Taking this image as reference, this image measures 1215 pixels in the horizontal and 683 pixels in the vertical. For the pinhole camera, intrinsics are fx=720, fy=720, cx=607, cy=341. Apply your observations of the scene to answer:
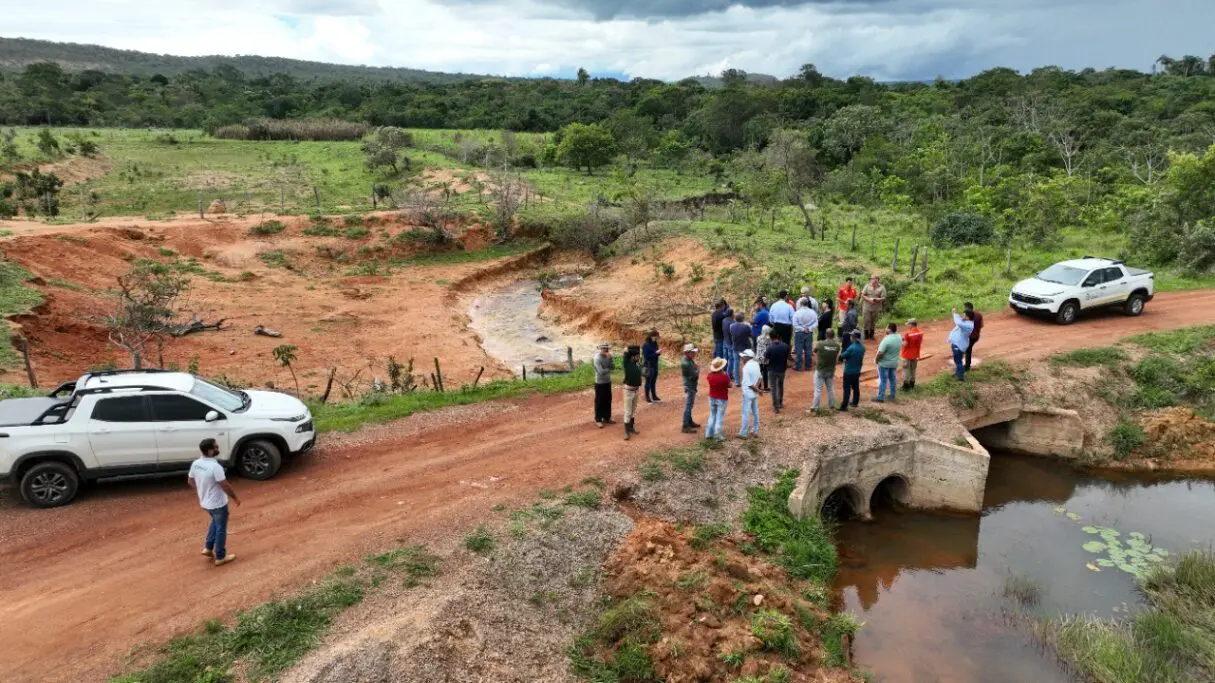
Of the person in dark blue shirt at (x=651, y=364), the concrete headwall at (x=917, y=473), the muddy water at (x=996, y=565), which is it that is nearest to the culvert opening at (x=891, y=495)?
the concrete headwall at (x=917, y=473)

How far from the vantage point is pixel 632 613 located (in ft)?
31.1

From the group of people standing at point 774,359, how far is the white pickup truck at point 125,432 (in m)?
6.02

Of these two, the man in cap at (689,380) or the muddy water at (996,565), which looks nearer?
the muddy water at (996,565)

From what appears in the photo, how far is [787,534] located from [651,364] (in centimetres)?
450

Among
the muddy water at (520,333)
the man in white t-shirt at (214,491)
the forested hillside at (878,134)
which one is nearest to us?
the man in white t-shirt at (214,491)

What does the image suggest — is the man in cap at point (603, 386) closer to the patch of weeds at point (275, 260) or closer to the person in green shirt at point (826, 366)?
the person in green shirt at point (826, 366)

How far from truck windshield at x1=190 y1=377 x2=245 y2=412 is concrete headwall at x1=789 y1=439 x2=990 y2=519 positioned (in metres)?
10.3

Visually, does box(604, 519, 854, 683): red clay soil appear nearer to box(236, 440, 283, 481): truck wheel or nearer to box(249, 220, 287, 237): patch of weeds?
box(236, 440, 283, 481): truck wheel

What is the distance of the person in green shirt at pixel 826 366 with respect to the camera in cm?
1382

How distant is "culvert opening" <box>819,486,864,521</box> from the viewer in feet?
47.6

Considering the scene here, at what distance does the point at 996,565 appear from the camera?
13234 mm

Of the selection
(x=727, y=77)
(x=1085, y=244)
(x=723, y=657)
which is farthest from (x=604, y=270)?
(x=727, y=77)

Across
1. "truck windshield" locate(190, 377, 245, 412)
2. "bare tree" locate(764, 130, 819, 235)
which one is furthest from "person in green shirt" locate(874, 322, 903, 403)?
"bare tree" locate(764, 130, 819, 235)

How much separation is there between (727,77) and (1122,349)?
11520cm
